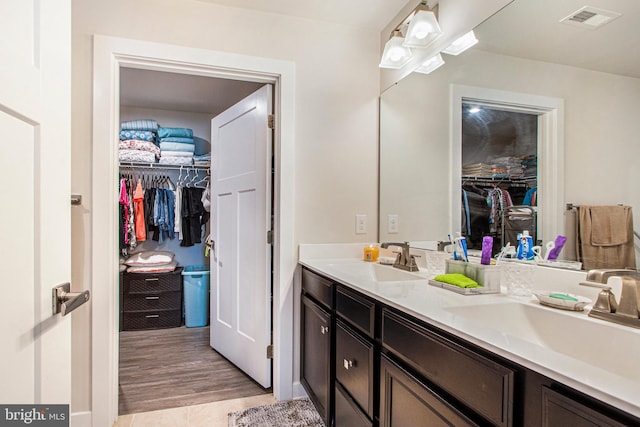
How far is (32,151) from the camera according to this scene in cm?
77

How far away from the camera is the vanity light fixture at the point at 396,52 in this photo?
2.00 m

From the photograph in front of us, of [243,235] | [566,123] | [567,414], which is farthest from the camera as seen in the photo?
[243,235]

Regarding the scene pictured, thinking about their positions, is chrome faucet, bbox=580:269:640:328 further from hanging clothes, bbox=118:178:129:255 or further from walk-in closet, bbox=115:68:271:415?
hanging clothes, bbox=118:178:129:255

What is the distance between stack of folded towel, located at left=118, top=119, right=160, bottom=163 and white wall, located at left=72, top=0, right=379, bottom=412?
6.46 feet

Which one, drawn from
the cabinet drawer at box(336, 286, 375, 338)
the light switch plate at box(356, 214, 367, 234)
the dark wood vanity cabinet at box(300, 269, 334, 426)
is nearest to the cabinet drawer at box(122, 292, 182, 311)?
the dark wood vanity cabinet at box(300, 269, 334, 426)

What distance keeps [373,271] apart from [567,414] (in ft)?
4.65

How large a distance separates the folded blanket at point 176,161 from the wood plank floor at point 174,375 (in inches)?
71.4

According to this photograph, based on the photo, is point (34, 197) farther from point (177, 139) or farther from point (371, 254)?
point (177, 139)

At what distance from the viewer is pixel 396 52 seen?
2023 mm

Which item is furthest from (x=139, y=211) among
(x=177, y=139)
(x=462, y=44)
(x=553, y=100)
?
(x=553, y=100)

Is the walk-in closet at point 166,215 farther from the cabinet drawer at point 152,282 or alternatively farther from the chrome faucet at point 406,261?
the chrome faucet at point 406,261

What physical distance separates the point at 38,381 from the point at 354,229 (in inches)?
69.7

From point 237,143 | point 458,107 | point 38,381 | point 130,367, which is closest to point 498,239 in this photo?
point 458,107

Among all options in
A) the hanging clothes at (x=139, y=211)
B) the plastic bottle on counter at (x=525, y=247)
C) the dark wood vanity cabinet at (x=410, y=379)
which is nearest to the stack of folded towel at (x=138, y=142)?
the hanging clothes at (x=139, y=211)
